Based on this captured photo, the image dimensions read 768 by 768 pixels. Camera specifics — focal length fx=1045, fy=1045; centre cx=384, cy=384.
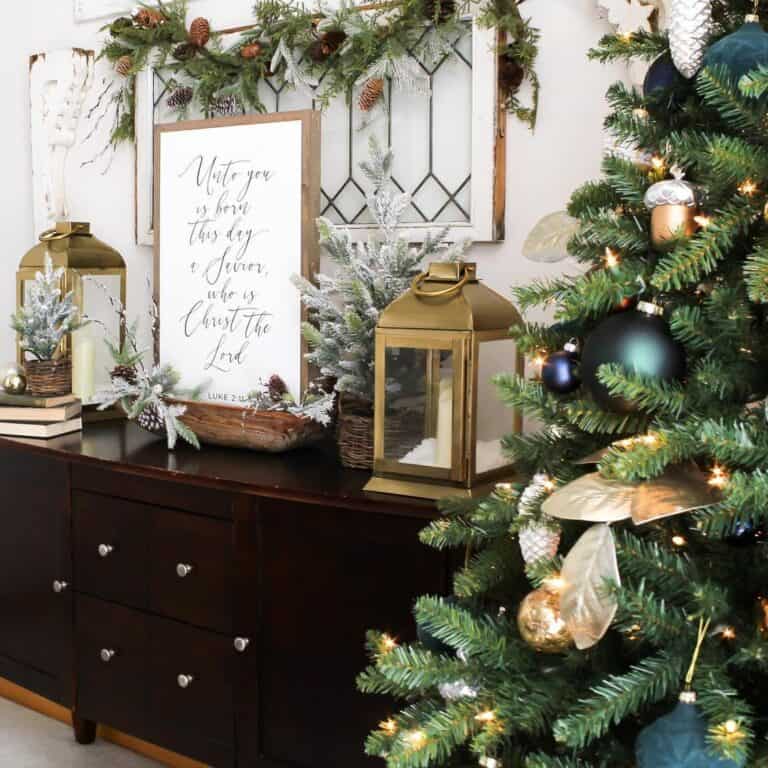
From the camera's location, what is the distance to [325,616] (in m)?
1.77

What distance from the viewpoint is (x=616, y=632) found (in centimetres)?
107

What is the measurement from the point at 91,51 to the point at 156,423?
45.5 inches

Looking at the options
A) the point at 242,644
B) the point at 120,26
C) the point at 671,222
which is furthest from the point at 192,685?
the point at 120,26

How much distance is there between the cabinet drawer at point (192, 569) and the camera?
1881 millimetres

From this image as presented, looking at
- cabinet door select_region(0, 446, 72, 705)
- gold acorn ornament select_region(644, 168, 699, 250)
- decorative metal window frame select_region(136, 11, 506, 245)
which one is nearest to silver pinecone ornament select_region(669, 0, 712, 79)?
gold acorn ornament select_region(644, 168, 699, 250)

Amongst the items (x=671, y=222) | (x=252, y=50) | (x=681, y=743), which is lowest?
(x=681, y=743)

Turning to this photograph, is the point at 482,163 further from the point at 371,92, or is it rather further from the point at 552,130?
the point at 371,92

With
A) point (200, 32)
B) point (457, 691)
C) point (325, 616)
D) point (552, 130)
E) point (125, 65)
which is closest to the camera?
point (457, 691)

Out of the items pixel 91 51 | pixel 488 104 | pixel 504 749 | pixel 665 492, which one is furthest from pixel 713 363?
pixel 91 51

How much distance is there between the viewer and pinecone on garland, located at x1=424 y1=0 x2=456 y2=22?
2053 mm

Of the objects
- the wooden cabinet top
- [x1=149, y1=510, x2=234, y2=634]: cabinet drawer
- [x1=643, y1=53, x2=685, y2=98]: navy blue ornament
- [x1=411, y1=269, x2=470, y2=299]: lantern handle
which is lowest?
[x1=149, y1=510, x2=234, y2=634]: cabinet drawer

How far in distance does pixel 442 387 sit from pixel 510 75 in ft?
2.34

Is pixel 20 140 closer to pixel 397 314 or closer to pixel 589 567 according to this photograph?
pixel 397 314

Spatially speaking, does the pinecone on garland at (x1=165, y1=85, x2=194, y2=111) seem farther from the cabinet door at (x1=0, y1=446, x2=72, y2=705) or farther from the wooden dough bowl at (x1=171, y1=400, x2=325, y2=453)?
the cabinet door at (x1=0, y1=446, x2=72, y2=705)
